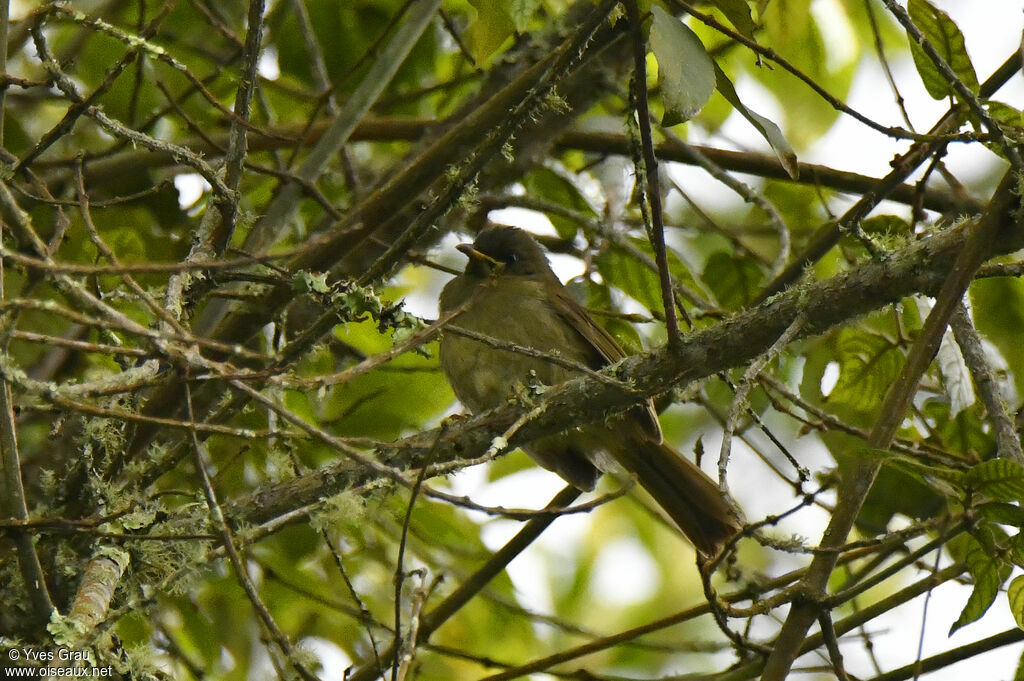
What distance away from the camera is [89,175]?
4.89 metres

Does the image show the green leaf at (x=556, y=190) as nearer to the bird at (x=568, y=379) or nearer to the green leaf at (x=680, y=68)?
the bird at (x=568, y=379)

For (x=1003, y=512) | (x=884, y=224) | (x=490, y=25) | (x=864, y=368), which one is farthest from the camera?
(x=884, y=224)

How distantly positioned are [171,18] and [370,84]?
1716mm

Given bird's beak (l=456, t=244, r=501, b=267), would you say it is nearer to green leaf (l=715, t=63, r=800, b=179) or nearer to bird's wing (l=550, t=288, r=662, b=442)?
bird's wing (l=550, t=288, r=662, b=442)

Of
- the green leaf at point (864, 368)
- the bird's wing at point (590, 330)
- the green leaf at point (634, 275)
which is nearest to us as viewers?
the green leaf at point (864, 368)

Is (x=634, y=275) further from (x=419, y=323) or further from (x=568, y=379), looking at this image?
(x=419, y=323)

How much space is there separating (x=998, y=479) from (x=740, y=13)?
130 cm

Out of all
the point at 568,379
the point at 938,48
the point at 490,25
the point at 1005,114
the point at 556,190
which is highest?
the point at 556,190

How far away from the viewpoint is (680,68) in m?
2.48

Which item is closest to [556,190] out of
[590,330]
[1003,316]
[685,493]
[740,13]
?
[590,330]

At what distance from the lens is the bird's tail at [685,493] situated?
4.84 metres

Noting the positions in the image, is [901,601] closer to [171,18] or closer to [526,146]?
[526,146]

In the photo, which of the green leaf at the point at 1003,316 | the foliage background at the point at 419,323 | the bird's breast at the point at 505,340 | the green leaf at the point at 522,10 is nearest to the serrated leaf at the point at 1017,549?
the foliage background at the point at 419,323

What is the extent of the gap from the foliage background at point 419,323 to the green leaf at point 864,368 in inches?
0.6
